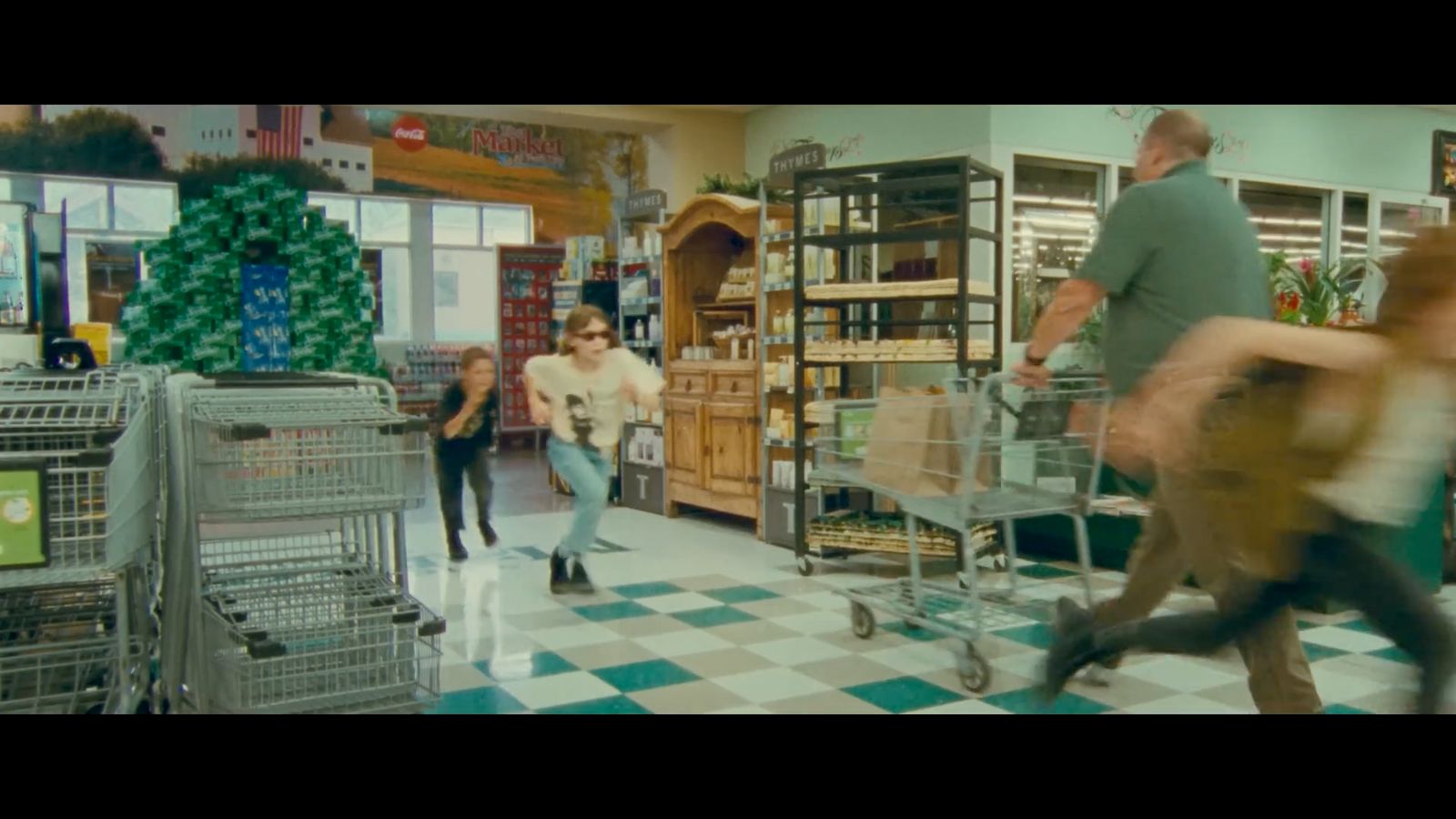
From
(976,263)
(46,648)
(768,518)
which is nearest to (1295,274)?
(976,263)

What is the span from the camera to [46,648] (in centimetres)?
307

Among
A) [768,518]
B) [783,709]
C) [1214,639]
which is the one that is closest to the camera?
[1214,639]

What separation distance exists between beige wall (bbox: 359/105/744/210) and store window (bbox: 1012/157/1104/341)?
12.3 feet

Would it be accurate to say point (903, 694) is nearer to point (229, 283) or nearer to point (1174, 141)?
point (1174, 141)

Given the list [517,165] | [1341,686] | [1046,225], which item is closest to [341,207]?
[517,165]

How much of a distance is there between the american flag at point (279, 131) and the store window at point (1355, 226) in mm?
12007

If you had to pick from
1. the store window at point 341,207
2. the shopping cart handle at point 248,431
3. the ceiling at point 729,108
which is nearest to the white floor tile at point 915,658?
the shopping cart handle at point 248,431

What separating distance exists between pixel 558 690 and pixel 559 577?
5.47ft

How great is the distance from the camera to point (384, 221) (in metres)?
15.4

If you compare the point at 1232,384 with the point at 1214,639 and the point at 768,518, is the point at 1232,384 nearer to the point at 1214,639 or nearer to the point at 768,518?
the point at 1214,639

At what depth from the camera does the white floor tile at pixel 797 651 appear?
4.44 metres

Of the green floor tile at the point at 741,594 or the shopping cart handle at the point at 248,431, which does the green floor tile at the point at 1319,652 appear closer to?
the green floor tile at the point at 741,594

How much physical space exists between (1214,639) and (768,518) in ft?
15.0

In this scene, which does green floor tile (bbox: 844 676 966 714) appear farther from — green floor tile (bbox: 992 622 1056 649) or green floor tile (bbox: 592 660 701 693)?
green floor tile (bbox: 992 622 1056 649)
